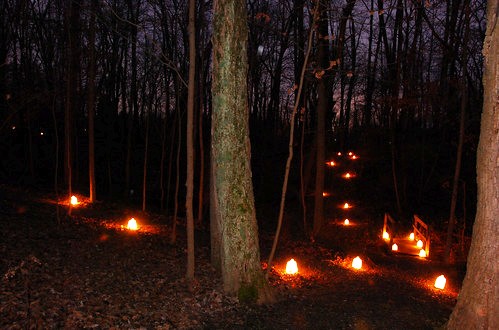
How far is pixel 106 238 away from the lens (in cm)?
952

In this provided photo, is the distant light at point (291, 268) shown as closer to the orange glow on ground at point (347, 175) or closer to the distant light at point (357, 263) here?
the distant light at point (357, 263)

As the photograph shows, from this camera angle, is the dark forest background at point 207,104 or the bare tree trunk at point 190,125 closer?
the bare tree trunk at point 190,125

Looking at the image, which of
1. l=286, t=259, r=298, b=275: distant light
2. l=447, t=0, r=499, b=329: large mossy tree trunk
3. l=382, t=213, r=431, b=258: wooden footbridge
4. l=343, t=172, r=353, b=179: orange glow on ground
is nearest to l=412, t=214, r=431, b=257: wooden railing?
l=382, t=213, r=431, b=258: wooden footbridge

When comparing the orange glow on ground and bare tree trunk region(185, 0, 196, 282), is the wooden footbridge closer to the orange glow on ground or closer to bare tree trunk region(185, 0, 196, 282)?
the orange glow on ground

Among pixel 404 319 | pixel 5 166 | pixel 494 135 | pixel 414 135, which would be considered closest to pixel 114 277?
pixel 404 319

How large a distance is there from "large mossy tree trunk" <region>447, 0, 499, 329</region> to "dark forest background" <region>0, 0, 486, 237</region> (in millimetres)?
7818

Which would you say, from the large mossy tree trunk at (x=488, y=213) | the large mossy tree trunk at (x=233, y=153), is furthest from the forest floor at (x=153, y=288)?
the large mossy tree trunk at (x=488, y=213)

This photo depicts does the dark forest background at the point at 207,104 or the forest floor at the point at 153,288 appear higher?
the dark forest background at the point at 207,104

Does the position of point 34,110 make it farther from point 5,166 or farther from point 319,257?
point 319,257

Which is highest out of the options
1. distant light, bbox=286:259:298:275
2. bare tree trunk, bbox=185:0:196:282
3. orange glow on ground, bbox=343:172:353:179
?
bare tree trunk, bbox=185:0:196:282

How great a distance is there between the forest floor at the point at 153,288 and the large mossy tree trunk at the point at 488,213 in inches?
57.4

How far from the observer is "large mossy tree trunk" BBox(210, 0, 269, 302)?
21.2 ft

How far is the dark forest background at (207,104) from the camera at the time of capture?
14289 millimetres

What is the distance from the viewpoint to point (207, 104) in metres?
28.7
